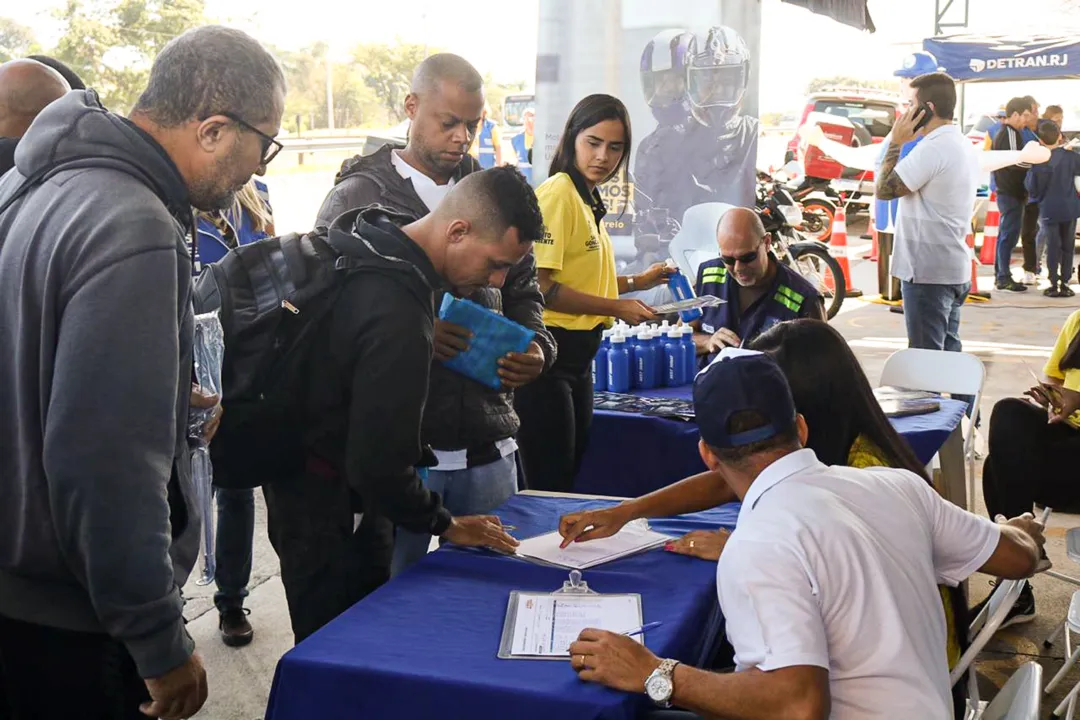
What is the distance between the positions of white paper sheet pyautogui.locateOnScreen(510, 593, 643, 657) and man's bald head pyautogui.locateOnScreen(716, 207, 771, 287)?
2.16 meters

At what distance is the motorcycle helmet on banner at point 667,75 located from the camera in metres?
5.48

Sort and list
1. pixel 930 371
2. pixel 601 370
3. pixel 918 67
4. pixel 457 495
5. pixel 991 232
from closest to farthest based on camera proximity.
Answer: pixel 457 495 → pixel 601 370 → pixel 930 371 → pixel 918 67 → pixel 991 232

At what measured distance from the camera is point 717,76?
18.3 ft

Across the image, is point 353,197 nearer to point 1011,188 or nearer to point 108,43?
point 1011,188

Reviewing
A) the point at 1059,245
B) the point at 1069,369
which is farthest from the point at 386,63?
the point at 1069,369

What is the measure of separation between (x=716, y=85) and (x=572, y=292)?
8.70 ft

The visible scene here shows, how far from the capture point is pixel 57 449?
4.11ft

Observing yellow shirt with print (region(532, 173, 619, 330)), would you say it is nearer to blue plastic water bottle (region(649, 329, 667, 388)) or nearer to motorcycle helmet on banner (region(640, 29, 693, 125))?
blue plastic water bottle (region(649, 329, 667, 388))

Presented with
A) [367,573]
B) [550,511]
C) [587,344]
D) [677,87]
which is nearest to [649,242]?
[677,87]

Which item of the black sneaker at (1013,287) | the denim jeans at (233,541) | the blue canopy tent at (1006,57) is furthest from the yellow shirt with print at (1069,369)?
the blue canopy tent at (1006,57)

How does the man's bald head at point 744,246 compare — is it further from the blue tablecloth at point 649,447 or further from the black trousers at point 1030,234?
the black trousers at point 1030,234

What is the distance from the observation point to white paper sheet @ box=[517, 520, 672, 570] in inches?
85.0

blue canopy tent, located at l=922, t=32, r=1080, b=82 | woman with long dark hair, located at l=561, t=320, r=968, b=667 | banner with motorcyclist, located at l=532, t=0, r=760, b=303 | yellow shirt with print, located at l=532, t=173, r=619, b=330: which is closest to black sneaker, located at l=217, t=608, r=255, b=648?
yellow shirt with print, located at l=532, t=173, r=619, b=330

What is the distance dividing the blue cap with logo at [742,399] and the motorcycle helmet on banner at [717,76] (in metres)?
4.17
